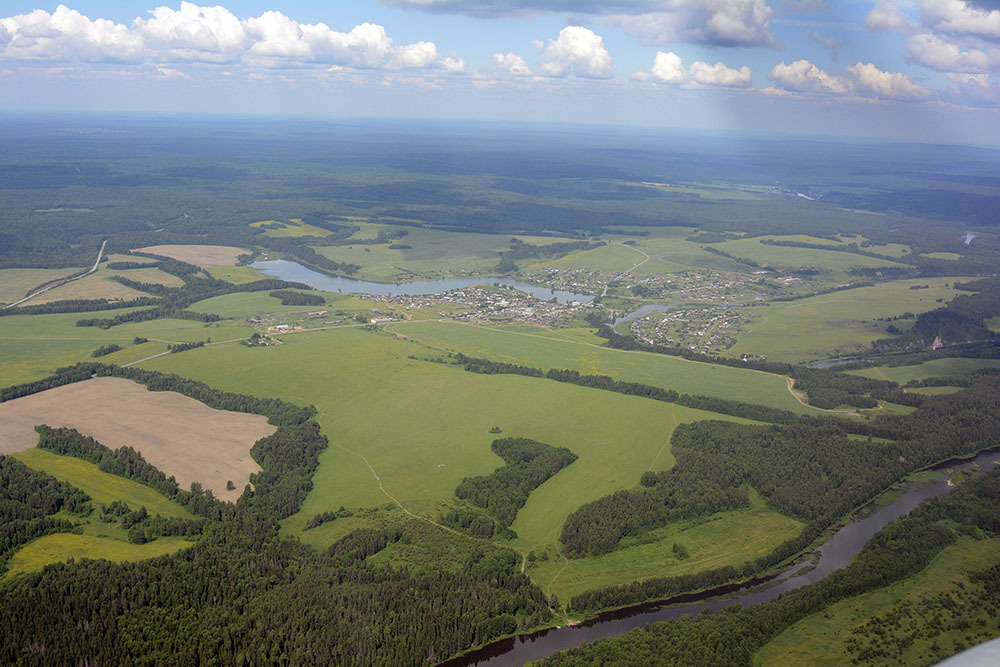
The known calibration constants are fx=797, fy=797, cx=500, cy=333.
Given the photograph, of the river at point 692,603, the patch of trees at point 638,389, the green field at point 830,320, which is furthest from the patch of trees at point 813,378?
the river at point 692,603

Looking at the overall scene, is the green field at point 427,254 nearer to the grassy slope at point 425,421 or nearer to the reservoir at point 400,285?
the reservoir at point 400,285

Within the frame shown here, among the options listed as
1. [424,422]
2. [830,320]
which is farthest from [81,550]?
[830,320]

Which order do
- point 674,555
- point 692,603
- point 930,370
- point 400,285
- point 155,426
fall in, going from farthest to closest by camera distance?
point 400,285, point 930,370, point 155,426, point 674,555, point 692,603

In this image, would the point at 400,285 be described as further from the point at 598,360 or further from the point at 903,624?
the point at 903,624

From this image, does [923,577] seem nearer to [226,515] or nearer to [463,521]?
[463,521]

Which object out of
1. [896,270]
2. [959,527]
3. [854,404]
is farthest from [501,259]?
[959,527]

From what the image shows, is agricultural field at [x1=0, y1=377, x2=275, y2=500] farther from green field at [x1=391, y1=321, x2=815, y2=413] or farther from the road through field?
the road through field

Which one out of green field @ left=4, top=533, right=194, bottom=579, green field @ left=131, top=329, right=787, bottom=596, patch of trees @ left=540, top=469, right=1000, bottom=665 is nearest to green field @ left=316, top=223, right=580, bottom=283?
green field @ left=131, top=329, right=787, bottom=596
